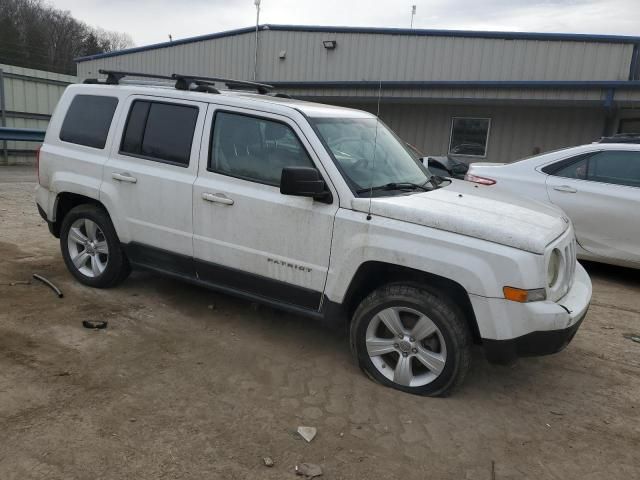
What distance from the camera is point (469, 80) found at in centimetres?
1405

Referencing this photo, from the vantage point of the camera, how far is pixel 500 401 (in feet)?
11.6

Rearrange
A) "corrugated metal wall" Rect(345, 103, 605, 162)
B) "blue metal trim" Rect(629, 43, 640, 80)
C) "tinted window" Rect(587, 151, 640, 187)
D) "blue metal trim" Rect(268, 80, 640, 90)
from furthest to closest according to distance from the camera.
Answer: "corrugated metal wall" Rect(345, 103, 605, 162) → "blue metal trim" Rect(629, 43, 640, 80) → "blue metal trim" Rect(268, 80, 640, 90) → "tinted window" Rect(587, 151, 640, 187)

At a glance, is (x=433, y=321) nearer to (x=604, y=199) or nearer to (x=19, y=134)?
(x=604, y=199)

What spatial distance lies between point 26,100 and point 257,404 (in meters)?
17.3

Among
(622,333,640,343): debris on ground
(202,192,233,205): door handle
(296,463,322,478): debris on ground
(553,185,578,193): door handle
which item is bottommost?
(296,463,322,478): debris on ground

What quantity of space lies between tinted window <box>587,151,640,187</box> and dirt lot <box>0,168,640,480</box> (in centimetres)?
203

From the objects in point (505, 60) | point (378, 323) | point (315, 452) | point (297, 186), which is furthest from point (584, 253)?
point (505, 60)

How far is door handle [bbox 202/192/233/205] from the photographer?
13.2 ft

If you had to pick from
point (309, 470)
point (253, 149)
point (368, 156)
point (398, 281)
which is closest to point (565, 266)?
point (398, 281)

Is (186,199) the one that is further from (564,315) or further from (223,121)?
(564,315)

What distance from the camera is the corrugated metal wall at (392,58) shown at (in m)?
13.1

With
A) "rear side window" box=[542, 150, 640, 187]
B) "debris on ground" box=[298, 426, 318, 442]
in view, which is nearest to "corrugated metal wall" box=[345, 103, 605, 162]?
"rear side window" box=[542, 150, 640, 187]

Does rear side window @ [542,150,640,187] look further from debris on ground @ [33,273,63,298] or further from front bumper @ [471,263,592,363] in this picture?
debris on ground @ [33,273,63,298]

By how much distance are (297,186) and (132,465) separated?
1858 mm
